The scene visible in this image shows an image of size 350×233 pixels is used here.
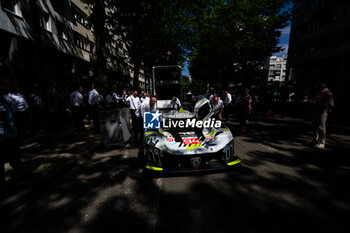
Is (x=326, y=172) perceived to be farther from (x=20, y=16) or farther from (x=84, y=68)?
(x=84, y=68)

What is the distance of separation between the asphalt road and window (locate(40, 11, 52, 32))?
12759 millimetres

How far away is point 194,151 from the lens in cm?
325

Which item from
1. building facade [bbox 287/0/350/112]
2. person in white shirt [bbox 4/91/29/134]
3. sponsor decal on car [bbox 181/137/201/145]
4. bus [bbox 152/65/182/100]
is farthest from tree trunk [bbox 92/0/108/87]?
building facade [bbox 287/0/350/112]

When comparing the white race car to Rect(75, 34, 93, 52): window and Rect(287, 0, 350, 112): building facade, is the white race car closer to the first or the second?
Rect(75, 34, 93, 52): window

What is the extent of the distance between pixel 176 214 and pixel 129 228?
0.69 meters

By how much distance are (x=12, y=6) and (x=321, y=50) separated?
3228 centimetres

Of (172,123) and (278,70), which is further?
(278,70)

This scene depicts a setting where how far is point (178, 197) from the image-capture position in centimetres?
288

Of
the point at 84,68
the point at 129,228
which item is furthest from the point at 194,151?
the point at 84,68

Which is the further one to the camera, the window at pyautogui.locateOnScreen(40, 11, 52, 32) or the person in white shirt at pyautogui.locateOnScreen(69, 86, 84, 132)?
the window at pyautogui.locateOnScreen(40, 11, 52, 32)

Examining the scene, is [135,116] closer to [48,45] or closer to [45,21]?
[48,45]

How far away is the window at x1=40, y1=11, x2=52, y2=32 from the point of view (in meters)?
12.3

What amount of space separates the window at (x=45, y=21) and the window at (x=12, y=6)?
200 centimetres

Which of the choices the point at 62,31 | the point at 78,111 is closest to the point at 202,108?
the point at 78,111
